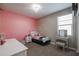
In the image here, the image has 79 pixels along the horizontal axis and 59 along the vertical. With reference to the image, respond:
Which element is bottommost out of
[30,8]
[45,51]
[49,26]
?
[45,51]

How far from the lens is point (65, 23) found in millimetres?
1144

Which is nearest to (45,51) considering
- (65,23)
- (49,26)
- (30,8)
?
(49,26)

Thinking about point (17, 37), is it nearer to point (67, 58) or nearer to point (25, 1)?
point (25, 1)

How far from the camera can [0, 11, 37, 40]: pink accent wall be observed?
1.04 m

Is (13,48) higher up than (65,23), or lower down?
lower down

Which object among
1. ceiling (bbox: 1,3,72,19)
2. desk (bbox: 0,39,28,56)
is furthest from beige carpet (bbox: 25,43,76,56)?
ceiling (bbox: 1,3,72,19)

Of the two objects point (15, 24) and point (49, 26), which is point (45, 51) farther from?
point (15, 24)

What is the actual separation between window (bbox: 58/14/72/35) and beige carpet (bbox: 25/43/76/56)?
12.8 inches

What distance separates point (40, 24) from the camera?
1.26m

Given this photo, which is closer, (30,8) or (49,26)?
(30,8)

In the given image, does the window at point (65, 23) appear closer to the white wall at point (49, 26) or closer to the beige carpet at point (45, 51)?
the white wall at point (49, 26)

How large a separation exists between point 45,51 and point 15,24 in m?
0.67

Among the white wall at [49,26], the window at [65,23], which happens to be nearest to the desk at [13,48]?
the white wall at [49,26]

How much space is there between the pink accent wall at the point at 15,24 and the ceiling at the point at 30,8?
75 mm
